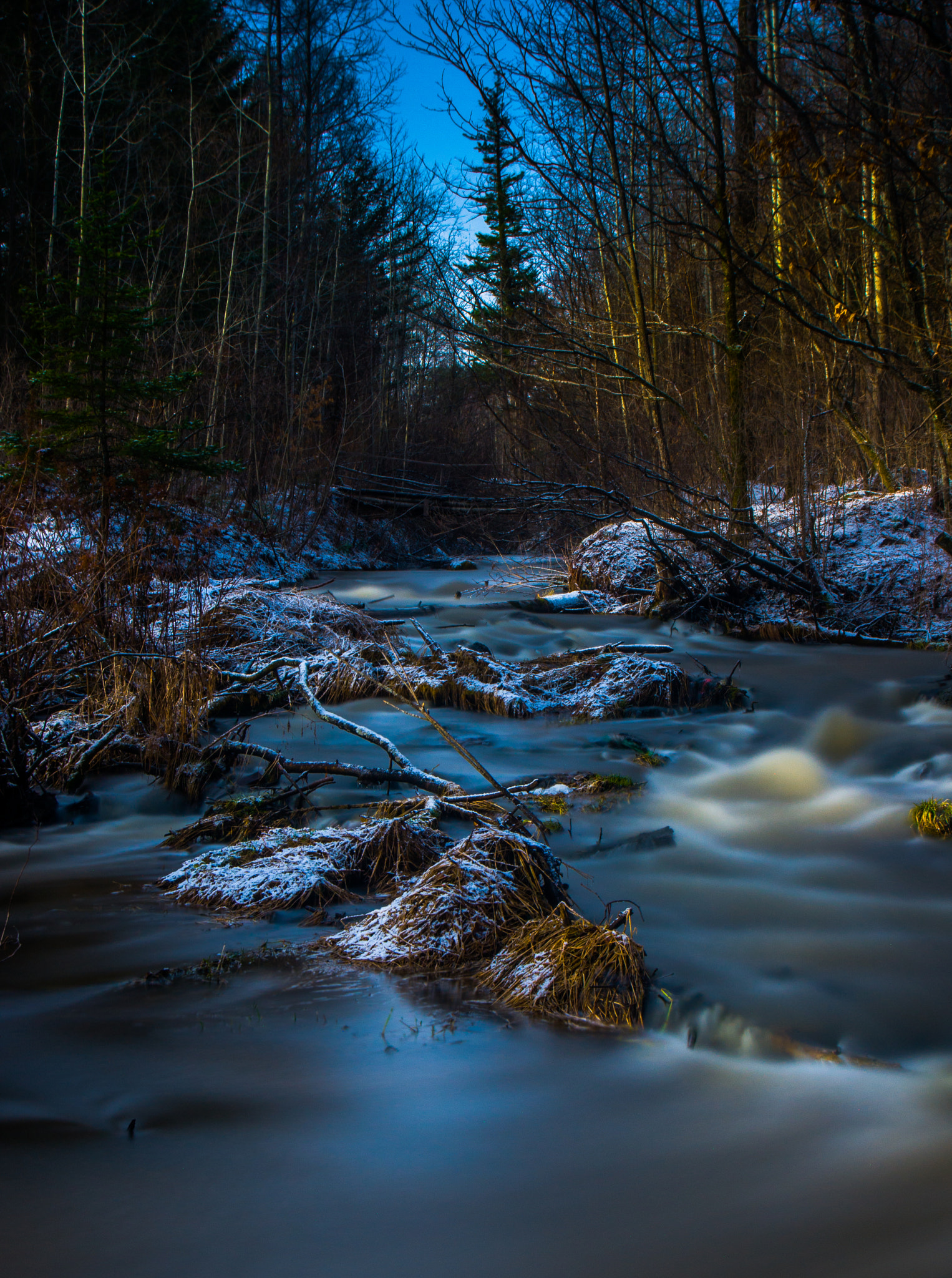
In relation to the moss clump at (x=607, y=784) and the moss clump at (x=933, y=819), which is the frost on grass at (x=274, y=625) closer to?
the moss clump at (x=607, y=784)

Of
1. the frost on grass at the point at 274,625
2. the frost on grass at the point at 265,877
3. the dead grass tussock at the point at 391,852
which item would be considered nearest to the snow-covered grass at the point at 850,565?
the frost on grass at the point at 274,625

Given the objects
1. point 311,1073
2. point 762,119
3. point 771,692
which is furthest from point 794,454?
point 311,1073

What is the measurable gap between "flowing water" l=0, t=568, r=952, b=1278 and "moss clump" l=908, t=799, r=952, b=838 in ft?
0.69

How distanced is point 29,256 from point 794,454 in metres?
18.1

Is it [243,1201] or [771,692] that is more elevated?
[771,692]

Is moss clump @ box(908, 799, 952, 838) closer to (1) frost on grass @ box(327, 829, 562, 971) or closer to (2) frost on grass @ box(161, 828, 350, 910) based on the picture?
(1) frost on grass @ box(327, 829, 562, 971)

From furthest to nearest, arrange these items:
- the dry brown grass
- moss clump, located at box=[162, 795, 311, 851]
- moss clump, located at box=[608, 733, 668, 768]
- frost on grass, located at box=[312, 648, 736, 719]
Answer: frost on grass, located at box=[312, 648, 736, 719]
moss clump, located at box=[608, 733, 668, 768]
moss clump, located at box=[162, 795, 311, 851]
the dry brown grass

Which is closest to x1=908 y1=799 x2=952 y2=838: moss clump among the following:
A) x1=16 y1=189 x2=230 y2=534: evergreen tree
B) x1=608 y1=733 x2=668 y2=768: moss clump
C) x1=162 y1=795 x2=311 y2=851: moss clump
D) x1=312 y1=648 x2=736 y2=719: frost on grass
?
x1=608 y1=733 x2=668 y2=768: moss clump

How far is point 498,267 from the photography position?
109 ft

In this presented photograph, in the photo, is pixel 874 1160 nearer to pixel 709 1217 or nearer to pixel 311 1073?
pixel 709 1217

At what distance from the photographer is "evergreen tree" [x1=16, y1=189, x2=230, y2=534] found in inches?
405

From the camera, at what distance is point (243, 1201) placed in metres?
2.36

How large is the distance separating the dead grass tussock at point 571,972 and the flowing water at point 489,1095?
0.09 metres

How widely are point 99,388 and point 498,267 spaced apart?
25177mm
